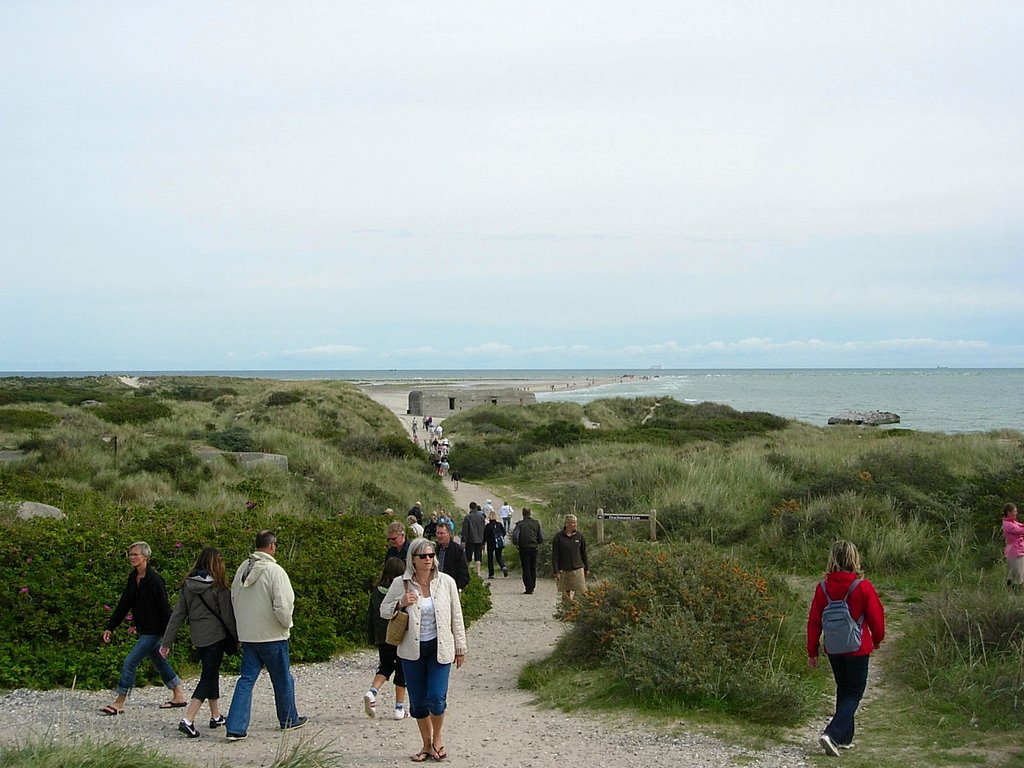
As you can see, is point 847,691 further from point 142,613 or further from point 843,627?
point 142,613

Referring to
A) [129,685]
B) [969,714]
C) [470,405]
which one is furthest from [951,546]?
[470,405]

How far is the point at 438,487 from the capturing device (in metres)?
24.6

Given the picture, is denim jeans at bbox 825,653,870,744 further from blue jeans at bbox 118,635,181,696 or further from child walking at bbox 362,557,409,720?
blue jeans at bbox 118,635,181,696

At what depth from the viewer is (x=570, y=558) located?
11859mm

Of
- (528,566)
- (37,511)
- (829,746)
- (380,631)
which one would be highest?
(37,511)

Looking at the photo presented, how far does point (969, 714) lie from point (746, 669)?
164 centimetres

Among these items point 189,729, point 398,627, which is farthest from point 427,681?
point 189,729

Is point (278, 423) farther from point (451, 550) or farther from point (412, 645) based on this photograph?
point (412, 645)

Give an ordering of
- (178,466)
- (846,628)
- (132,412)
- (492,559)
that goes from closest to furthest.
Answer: (846,628)
(492,559)
(178,466)
(132,412)

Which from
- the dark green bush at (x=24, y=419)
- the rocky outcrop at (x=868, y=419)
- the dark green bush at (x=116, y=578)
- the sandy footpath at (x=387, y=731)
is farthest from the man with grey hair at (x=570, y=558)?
the rocky outcrop at (x=868, y=419)

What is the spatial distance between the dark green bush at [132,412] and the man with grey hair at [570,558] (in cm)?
2573

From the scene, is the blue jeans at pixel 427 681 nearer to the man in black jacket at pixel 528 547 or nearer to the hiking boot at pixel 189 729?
the hiking boot at pixel 189 729

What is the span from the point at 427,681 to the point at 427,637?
334mm

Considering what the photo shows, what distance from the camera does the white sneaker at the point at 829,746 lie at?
6.05 m
